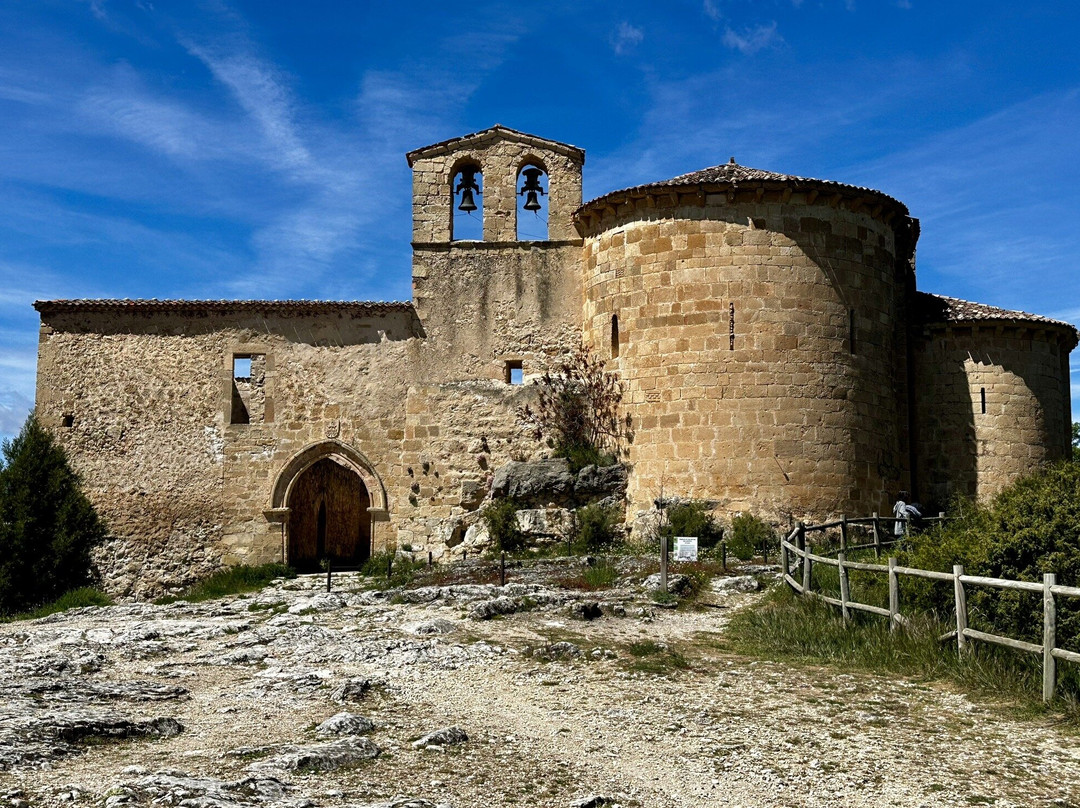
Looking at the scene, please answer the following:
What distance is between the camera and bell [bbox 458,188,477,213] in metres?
21.7

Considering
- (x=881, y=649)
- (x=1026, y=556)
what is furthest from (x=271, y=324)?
(x=1026, y=556)

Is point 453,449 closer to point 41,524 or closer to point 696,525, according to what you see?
point 696,525

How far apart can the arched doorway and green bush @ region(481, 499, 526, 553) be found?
3.11 m

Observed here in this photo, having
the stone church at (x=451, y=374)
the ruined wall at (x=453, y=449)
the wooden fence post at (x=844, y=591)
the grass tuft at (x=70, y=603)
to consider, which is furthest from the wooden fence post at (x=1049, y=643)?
the grass tuft at (x=70, y=603)

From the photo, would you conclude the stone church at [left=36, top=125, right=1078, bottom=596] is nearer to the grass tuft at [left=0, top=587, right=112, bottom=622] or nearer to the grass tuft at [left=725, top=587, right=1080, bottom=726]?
the grass tuft at [left=0, top=587, right=112, bottom=622]

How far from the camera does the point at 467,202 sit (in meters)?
21.7

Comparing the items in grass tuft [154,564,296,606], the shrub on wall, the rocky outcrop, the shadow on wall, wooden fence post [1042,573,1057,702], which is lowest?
grass tuft [154,564,296,606]

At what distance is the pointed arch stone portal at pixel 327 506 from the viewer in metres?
21.2

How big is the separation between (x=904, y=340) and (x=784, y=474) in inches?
183

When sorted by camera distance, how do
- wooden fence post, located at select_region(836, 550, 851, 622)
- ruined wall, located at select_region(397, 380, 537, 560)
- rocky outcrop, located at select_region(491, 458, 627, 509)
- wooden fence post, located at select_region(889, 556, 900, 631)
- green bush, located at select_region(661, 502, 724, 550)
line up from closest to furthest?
1. wooden fence post, located at select_region(889, 556, 900, 631)
2. wooden fence post, located at select_region(836, 550, 851, 622)
3. green bush, located at select_region(661, 502, 724, 550)
4. rocky outcrop, located at select_region(491, 458, 627, 509)
5. ruined wall, located at select_region(397, 380, 537, 560)

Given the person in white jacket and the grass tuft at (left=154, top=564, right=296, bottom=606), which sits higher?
the person in white jacket

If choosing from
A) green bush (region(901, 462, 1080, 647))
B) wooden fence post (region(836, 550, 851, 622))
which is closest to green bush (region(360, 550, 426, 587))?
wooden fence post (region(836, 550, 851, 622))

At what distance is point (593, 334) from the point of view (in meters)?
20.8

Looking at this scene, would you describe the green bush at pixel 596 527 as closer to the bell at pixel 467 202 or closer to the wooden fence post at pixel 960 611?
the bell at pixel 467 202
